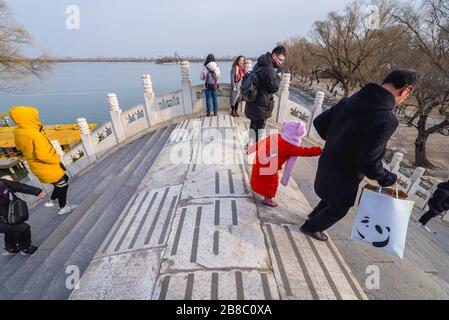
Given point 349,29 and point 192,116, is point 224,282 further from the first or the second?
point 349,29

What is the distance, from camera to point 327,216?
2.39m

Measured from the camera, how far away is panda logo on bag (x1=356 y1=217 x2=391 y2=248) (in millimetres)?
2070

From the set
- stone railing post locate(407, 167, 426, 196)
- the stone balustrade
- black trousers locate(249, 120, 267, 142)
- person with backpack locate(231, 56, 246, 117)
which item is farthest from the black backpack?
stone railing post locate(407, 167, 426, 196)


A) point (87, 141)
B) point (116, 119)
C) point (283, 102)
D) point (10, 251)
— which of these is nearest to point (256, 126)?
point (283, 102)

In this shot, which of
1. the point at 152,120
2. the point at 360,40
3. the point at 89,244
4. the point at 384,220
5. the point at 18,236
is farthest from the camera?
the point at 360,40

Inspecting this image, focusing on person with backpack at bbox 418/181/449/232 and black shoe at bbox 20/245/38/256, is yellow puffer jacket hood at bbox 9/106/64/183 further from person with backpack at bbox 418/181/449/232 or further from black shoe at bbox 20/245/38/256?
person with backpack at bbox 418/181/449/232

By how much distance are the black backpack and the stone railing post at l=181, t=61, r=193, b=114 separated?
411cm

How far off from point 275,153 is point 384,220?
129 centimetres

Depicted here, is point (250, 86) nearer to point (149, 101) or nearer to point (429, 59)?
point (149, 101)

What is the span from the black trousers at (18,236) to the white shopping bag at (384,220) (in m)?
4.51

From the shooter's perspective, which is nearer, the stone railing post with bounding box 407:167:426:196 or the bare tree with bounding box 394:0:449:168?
the stone railing post with bounding box 407:167:426:196

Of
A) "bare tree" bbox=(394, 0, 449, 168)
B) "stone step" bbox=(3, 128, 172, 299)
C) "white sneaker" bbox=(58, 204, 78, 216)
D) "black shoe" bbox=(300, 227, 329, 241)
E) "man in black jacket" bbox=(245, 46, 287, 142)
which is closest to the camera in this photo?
"black shoe" bbox=(300, 227, 329, 241)
